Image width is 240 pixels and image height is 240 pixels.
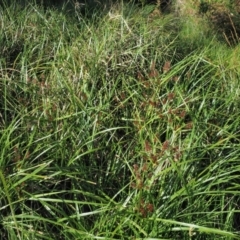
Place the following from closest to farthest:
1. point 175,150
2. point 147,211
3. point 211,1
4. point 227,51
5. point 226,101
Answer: point 147,211 → point 175,150 → point 226,101 → point 227,51 → point 211,1

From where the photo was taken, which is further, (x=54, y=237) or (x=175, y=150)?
(x=175, y=150)

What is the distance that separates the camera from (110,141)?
248 cm

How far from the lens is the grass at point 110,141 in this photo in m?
1.93

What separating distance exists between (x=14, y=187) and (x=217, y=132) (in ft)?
3.42

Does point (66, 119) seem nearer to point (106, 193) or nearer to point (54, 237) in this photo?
point (106, 193)

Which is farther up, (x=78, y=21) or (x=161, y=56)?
(x=161, y=56)

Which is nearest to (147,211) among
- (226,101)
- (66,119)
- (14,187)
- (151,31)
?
(14,187)

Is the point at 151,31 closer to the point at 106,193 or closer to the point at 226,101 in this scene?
the point at 226,101

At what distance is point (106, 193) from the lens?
2205mm

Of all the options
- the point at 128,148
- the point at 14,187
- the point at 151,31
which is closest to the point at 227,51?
the point at 151,31

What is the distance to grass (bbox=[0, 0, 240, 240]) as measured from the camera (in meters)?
1.93

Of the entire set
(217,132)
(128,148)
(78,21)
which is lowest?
(78,21)

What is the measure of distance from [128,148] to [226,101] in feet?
2.16

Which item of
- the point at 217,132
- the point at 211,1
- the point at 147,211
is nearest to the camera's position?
the point at 147,211
